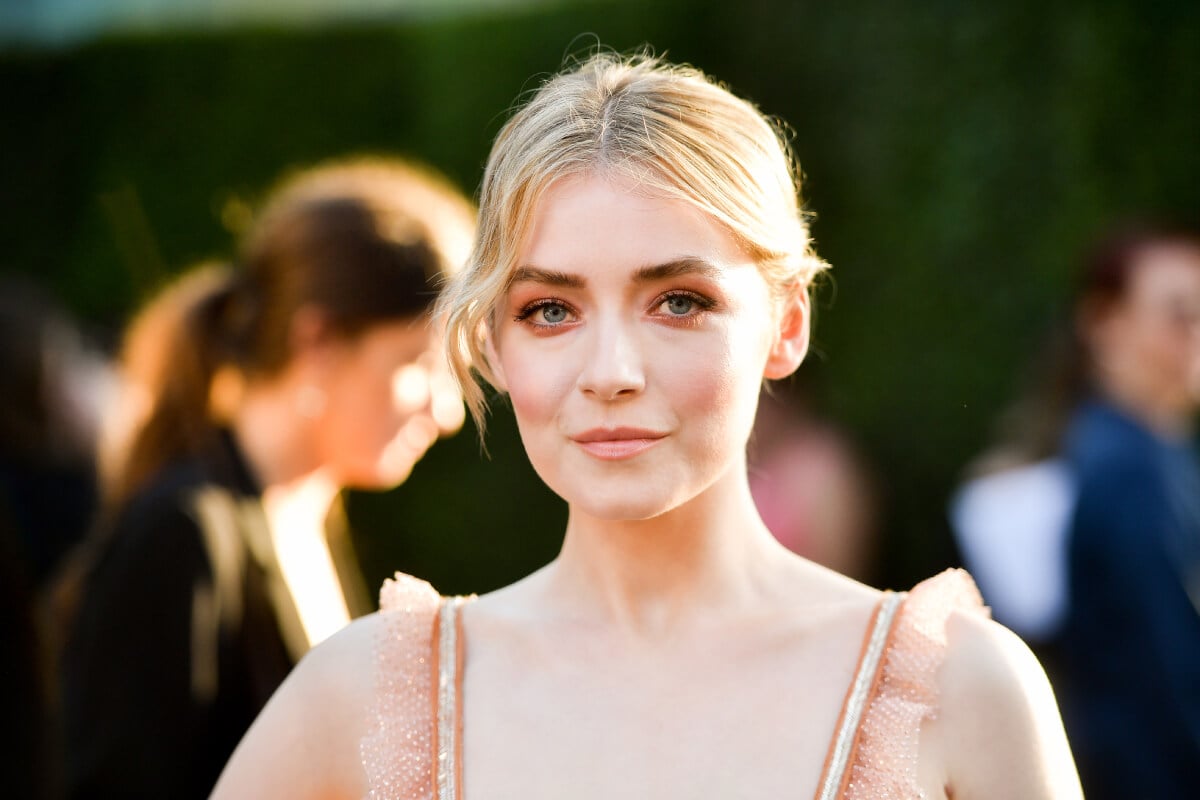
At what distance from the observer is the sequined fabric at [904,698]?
164 centimetres

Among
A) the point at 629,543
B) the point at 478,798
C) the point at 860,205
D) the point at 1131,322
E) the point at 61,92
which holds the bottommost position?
the point at 478,798

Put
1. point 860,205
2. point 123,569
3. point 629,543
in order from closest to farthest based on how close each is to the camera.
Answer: point 629,543, point 123,569, point 860,205

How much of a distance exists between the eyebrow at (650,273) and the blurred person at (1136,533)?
2091 millimetres

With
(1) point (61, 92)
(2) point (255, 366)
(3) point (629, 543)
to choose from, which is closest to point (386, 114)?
(1) point (61, 92)

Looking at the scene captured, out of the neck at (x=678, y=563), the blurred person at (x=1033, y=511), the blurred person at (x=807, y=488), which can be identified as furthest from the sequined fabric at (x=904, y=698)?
the blurred person at (x=807, y=488)

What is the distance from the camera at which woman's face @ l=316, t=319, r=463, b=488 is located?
286cm

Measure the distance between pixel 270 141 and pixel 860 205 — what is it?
9.09ft

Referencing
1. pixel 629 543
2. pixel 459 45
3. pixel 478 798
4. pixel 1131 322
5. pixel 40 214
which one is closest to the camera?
pixel 478 798

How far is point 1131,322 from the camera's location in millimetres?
3861

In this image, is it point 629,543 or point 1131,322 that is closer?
point 629,543

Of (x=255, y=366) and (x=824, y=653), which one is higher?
(x=255, y=366)

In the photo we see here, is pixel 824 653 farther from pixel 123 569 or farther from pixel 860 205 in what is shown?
pixel 860 205

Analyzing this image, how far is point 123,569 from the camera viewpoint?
8.63 ft

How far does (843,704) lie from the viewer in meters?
1.71
